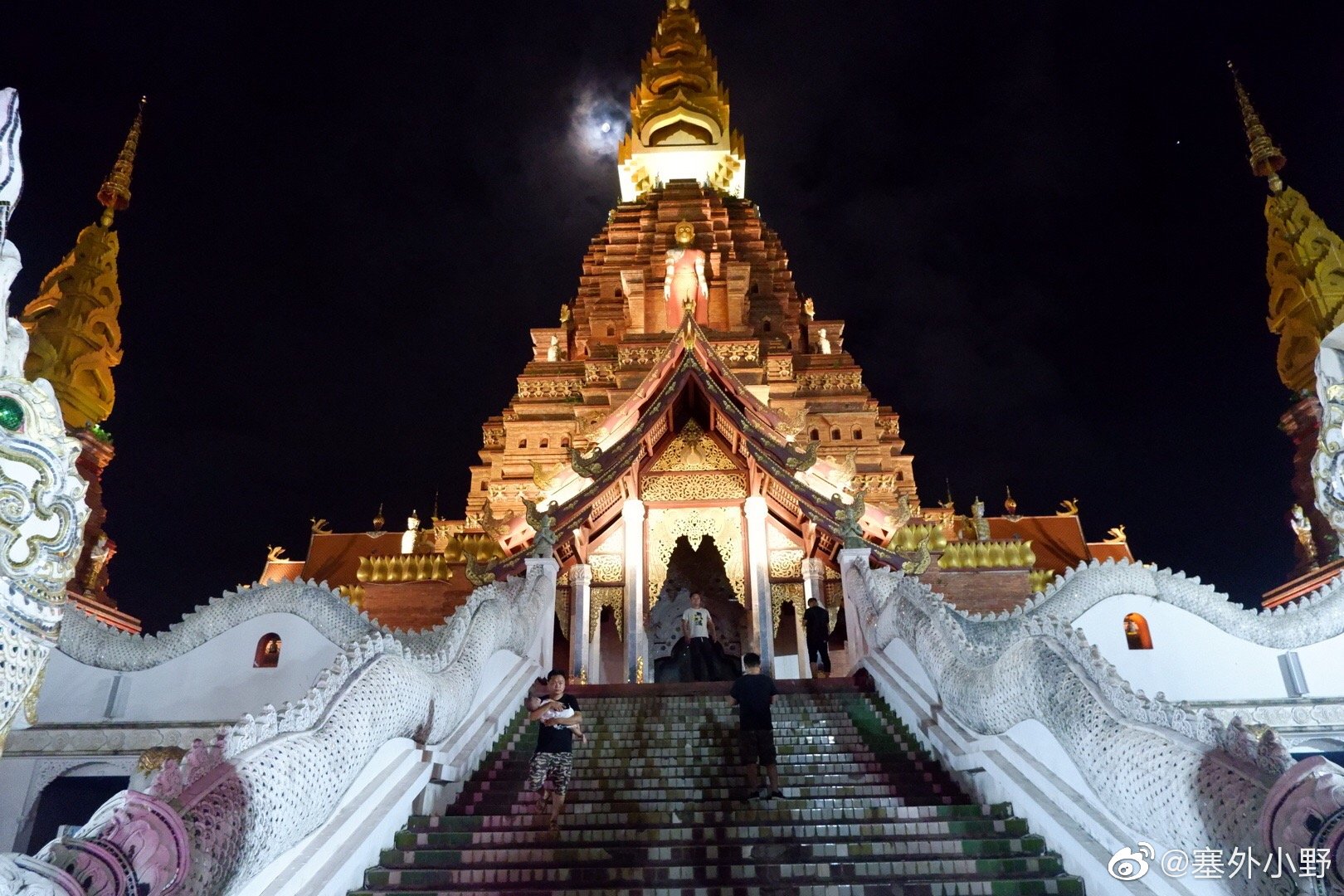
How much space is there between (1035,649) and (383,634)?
4.28 meters

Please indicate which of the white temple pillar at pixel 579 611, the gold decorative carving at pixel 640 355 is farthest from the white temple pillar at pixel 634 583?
the gold decorative carving at pixel 640 355

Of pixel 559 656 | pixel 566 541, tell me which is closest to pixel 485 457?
pixel 559 656

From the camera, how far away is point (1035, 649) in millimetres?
5238

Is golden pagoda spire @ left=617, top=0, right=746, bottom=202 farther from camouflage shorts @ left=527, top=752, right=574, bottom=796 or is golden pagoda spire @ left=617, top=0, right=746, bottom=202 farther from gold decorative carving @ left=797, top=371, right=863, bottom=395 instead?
camouflage shorts @ left=527, top=752, right=574, bottom=796

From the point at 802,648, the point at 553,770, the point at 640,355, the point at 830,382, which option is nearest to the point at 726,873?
the point at 553,770

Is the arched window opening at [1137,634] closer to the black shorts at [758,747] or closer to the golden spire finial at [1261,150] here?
the black shorts at [758,747]

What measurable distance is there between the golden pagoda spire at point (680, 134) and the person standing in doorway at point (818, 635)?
62.0 feet

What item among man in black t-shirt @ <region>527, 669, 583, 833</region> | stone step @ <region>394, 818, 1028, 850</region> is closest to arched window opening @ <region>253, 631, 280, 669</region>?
stone step @ <region>394, 818, 1028, 850</region>

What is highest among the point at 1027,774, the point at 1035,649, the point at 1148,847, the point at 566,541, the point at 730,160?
the point at 730,160

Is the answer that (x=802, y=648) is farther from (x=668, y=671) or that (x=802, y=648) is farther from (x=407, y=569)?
(x=407, y=569)

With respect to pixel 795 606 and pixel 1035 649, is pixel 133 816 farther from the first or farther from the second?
pixel 795 606

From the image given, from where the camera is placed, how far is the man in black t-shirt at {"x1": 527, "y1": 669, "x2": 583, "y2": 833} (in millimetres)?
5660

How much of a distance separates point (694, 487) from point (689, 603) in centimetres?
245

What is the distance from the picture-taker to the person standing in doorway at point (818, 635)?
11.3 metres
